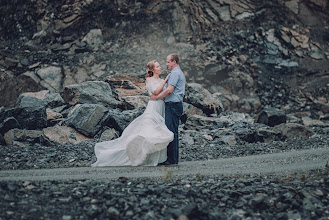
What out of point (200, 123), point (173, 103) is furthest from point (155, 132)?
point (200, 123)

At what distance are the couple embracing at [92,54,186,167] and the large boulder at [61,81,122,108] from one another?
673 cm

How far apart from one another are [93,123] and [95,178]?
5.59m

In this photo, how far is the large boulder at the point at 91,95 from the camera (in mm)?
14273

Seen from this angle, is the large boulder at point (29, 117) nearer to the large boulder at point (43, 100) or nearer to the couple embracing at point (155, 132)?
the large boulder at point (43, 100)

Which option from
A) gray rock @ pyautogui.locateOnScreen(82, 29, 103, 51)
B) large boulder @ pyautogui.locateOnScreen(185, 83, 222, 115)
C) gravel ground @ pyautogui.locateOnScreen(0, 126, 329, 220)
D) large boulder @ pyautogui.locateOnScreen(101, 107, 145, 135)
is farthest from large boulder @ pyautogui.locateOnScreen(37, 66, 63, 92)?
gravel ground @ pyautogui.locateOnScreen(0, 126, 329, 220)

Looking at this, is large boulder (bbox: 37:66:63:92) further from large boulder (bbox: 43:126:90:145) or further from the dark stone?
large boulder (bbox: 43:126:90:145)

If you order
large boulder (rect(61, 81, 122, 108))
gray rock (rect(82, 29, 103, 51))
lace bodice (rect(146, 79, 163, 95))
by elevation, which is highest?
gray rock (rect(82, 29, 103, 51))

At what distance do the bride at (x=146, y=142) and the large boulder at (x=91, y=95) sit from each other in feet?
22.1

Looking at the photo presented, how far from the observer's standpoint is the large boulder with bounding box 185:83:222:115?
634 inches

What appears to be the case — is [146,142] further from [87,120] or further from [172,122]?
[87,120]

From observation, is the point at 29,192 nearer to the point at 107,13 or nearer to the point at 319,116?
the point at 319,116

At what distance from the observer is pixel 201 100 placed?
16188 millimetres

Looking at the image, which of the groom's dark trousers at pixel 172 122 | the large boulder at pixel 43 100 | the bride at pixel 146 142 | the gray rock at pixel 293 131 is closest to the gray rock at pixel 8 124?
the large boulder at pixel 43 100

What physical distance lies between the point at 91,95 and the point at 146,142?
25.2 feet
